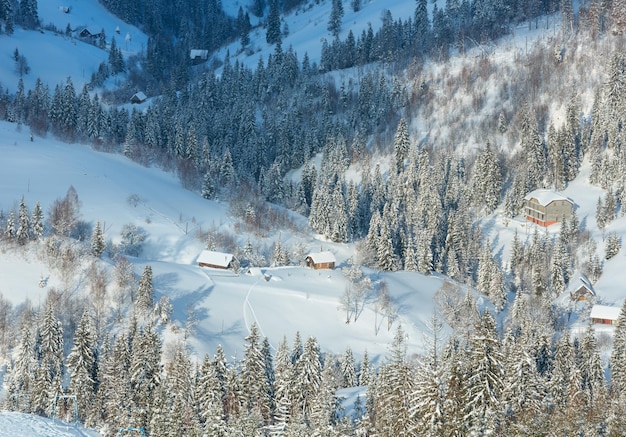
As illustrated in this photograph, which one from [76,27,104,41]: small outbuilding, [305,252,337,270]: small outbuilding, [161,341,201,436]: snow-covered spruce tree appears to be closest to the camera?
[161,341,201,436]: snow-covered spruce tree

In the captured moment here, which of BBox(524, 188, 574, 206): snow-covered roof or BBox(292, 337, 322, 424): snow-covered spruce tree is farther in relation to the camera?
BBox(524, 188, 574, 206): snow-covered roof

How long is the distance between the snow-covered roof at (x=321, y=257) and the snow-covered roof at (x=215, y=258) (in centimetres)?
1155

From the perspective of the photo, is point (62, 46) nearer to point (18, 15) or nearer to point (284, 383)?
point (18, 15)

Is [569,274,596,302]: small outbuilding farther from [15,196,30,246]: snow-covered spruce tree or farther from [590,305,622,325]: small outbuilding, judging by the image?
[15,196,30,246]: snow-covered spruce tree

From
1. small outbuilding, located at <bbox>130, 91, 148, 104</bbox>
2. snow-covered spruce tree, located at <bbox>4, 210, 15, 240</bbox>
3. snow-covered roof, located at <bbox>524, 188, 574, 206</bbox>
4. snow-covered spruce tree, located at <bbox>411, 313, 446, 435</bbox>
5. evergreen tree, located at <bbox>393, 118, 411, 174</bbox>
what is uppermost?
small outbuilding, located at <bbox>130, 91, 148, 104</bbox>

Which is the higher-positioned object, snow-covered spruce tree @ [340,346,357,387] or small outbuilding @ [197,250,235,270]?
small outbuilding @ [197,250,235,270]

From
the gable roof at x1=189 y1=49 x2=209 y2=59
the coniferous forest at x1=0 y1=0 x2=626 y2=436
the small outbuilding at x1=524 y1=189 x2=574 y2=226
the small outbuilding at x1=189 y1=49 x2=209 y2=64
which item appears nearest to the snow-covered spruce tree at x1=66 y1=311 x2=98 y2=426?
the coniferous forest at x1=0 y1=0 x2=626 y2=436

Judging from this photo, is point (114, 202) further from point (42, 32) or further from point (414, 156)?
point (42, 32)

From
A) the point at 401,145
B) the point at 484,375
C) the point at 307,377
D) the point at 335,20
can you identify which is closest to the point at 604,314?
the point at 307,377

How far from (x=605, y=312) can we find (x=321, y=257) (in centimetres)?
3707

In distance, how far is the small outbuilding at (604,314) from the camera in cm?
8044

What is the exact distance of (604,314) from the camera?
80812 mm

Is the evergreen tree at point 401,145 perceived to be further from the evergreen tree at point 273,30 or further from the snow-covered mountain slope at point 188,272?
the evergreen tree at point 273,30

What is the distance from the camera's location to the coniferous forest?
4472 centimetres
